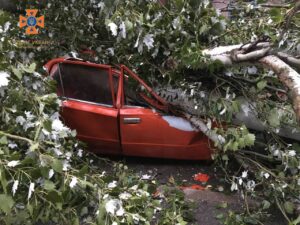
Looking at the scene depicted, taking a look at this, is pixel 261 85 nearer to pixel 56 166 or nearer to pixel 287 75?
pixel 287 75

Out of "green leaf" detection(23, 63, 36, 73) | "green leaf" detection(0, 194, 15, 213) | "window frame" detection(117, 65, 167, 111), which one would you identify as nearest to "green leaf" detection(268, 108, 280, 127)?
"window frame" detection(117, 65, 167, 111)

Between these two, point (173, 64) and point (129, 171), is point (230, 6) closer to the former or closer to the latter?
point (173, 64)

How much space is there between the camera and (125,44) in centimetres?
426

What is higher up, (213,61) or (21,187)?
(213,61)

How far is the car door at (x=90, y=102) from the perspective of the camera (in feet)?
A: 14.1

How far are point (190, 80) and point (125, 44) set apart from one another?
85cm

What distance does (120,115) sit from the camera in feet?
13.9

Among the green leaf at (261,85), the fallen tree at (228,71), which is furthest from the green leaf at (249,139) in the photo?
the green leaf at (261,85)

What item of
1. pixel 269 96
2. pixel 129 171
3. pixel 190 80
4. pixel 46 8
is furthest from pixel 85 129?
pixel 269 96

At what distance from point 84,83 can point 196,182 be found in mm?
1708

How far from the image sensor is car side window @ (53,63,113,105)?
4.31 m

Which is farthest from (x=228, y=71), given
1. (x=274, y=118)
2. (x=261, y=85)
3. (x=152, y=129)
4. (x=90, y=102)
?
(x=90, y=102)

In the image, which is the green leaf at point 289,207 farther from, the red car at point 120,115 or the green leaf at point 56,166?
the green leaf at point 56,166

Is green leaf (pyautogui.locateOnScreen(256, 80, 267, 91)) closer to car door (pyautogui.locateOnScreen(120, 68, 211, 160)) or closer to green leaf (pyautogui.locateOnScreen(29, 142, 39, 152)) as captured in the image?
car door (pyautogui.locateOnScreen(120, 68, 211, 160))
